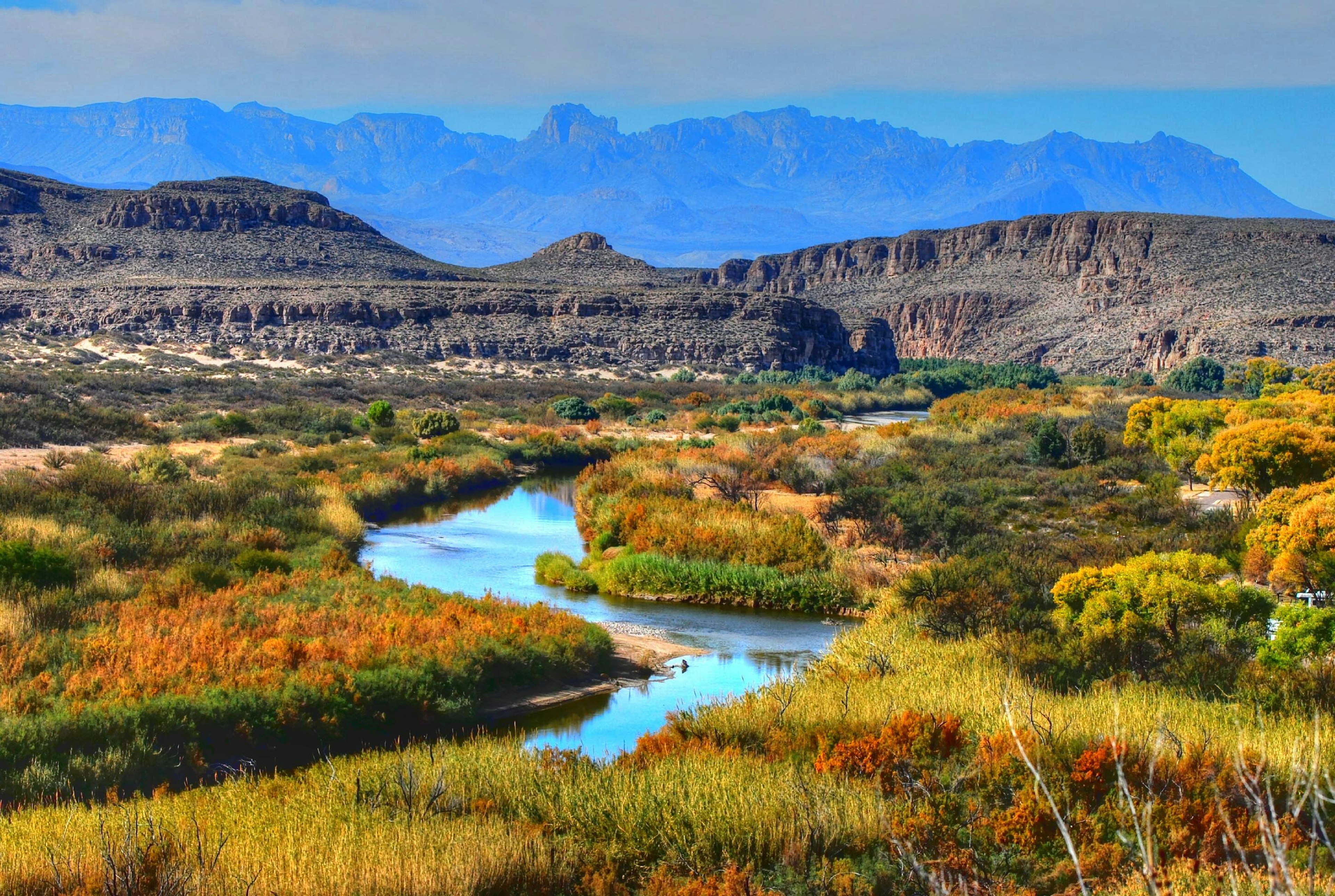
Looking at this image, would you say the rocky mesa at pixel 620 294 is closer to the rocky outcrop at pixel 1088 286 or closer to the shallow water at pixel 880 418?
the rocky outcrop at pixel 1088 286

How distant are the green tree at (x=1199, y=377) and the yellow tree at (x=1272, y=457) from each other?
5103cm

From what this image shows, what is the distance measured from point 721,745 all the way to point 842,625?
8.19m

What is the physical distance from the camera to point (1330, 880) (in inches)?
258

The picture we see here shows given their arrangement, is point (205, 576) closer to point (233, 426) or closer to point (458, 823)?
point (458, 823)

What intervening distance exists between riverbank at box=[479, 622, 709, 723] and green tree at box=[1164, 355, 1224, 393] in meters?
59.3

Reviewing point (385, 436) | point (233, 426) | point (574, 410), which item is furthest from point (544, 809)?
point (574, 410)

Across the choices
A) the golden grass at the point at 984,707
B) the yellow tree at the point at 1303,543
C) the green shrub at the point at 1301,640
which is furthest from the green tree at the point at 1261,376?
the golden grass at the point at 984,707

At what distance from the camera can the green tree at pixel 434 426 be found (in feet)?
131

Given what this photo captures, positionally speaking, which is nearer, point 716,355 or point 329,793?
point 329,793

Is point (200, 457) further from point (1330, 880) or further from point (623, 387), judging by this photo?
point (623, 387)

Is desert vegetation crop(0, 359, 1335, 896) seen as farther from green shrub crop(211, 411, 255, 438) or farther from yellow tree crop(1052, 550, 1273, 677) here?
green shrub crop(211, 411, 255, 438)

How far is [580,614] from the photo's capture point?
62.6 ft

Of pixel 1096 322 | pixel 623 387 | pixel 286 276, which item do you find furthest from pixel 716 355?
pixel 1096 322

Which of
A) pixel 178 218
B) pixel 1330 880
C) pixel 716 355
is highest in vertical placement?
pixel 178 218
